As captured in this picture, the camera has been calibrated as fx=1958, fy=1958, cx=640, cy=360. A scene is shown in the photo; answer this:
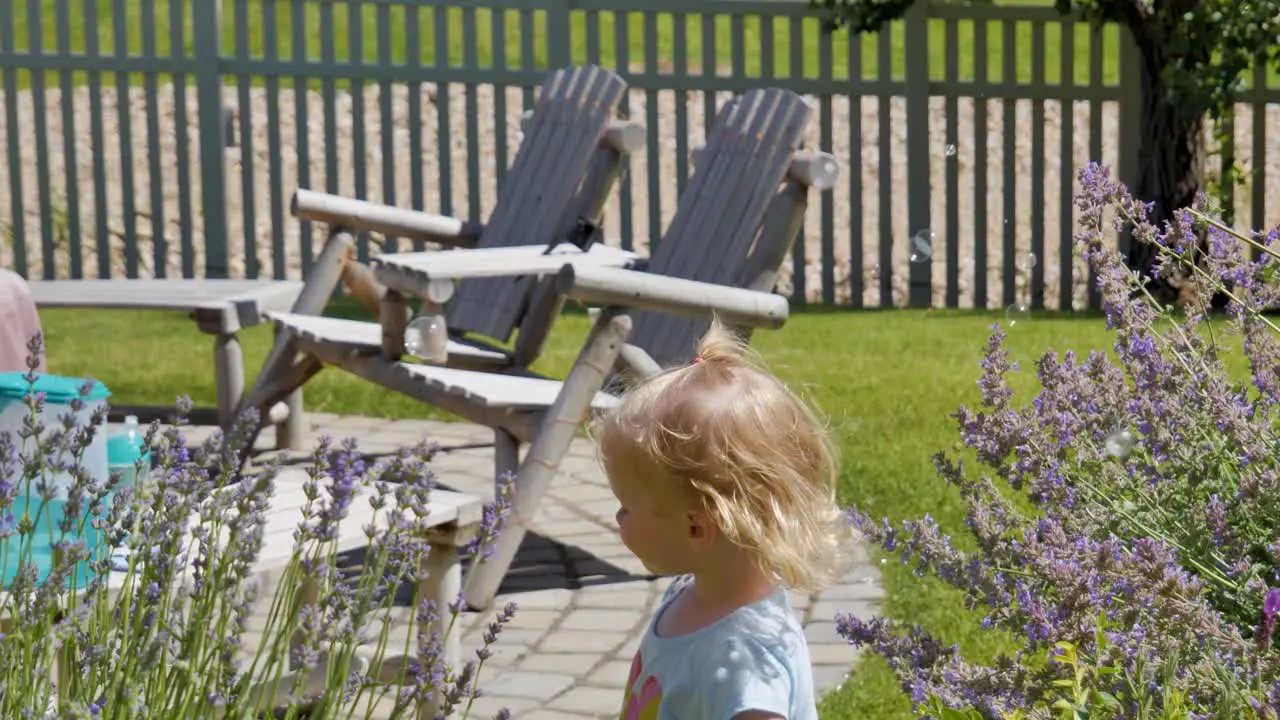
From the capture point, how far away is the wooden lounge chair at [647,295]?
4.59 meters

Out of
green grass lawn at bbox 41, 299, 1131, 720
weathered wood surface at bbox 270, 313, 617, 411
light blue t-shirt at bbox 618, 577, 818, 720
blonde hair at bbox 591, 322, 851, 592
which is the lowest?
green grass lawn at bbox 41, 299, 1131, 720

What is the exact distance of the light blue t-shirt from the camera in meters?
2.15

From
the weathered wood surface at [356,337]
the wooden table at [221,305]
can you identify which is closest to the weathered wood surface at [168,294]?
the wooden table at [221,305]

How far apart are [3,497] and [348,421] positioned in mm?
4572

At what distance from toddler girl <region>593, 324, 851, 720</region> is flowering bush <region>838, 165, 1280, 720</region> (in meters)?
0.21

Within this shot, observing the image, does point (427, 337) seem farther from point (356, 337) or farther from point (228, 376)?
point (228, 376)

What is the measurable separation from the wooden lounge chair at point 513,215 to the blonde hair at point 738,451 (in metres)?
3.51

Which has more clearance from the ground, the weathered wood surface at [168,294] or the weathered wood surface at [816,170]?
the weathered wood surface at [816,170]

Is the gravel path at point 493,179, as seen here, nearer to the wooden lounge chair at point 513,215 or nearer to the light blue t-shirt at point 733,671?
the wooden lounge chair at point 513,215

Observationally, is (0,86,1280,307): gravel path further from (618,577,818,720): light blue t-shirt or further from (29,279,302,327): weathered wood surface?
(618,577,818,720): light blue t-shirt

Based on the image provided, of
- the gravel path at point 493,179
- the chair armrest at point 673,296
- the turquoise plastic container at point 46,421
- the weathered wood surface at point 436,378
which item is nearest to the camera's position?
the turquoise plastic container at point 46,421

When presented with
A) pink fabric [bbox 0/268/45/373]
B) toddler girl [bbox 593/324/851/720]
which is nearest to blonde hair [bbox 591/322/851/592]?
toddler girl [bbox 593/324/851/720]

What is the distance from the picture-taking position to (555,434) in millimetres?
4582

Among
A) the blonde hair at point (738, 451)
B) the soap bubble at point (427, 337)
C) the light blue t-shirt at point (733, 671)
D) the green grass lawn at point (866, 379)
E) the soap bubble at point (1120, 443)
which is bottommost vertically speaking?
the green grass lawn at point (866, 379)
